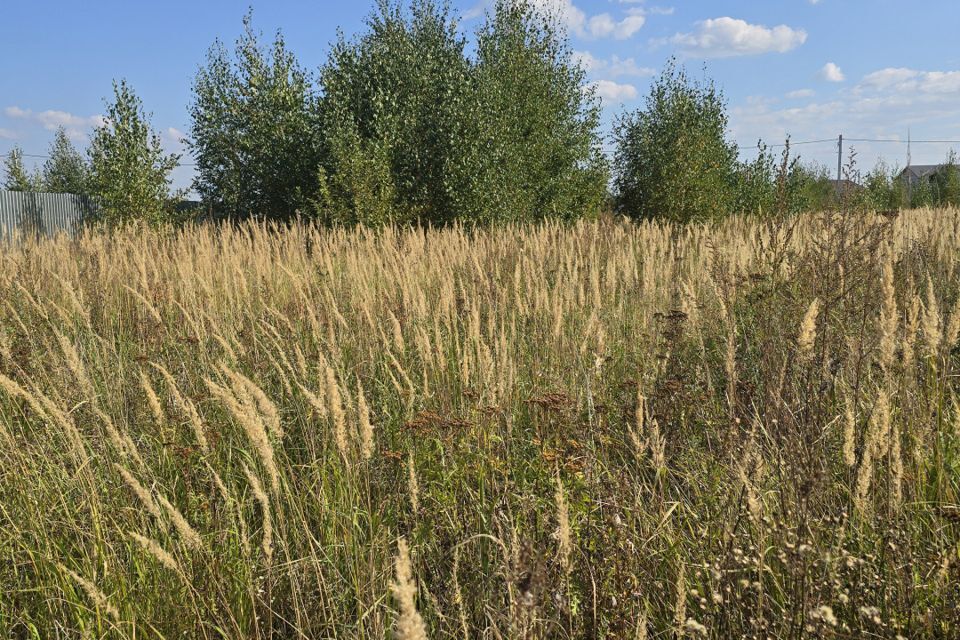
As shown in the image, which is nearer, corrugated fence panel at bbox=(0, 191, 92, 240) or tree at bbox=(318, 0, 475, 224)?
tree at bbox=(318, 0, 475, 224)

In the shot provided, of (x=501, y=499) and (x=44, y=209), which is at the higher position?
(x=44, y=209)

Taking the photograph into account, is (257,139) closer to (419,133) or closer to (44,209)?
(419,133)

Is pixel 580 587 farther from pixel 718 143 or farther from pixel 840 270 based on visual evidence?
pixel 718 143

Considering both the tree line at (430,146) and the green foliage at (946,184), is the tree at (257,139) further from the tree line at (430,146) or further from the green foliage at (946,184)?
the green foliage at (946,184)

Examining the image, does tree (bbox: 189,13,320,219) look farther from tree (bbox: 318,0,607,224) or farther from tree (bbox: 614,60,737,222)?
tree (bbox: 614,60,737,222)

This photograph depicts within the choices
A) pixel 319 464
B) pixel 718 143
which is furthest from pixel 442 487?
pixel 718 143

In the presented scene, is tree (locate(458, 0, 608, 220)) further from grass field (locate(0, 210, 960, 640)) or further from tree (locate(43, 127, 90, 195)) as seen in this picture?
tree (locate(43, 127, 90, 195))

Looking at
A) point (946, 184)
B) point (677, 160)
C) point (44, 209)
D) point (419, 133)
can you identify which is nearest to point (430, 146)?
point (419, 133)

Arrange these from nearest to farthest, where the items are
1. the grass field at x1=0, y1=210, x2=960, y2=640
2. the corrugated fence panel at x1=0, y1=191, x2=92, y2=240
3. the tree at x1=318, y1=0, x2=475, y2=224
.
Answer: the grass field at x1=0, y1=210, x2=960, y2=640
the tree at x1=318, y1=0, x2=475, y2=224
the corrugated fence panel at x1=0, y1=191, x2=92, y2=240

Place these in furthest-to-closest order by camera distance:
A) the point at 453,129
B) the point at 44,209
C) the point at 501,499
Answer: the point at 44,209 → the point at 453,129 → the point at 501,499

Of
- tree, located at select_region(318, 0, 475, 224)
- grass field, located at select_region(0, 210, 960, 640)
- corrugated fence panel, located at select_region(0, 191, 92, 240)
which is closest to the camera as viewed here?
grass field, located at select_region(0, 210, 960, 640)

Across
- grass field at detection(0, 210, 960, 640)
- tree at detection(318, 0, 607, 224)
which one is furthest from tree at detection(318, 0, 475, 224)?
grass field at detection(0, 210, 960, 640)

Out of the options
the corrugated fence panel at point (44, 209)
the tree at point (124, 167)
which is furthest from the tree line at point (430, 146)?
the corrugated fence panel at point (44, 209)

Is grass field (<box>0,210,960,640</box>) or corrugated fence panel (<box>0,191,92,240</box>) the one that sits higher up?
corrugated fence panel (<box>0,191,92,240</box>)
